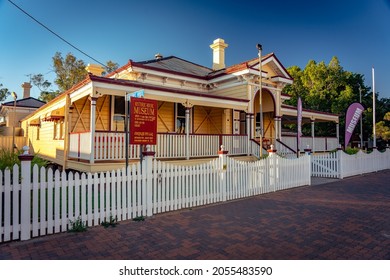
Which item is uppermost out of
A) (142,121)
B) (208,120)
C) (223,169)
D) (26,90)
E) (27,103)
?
(26,90)

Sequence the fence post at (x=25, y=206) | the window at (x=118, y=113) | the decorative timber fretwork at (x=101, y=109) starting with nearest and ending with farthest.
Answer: the fence post at (x=25, y=206)
the decorative timber fretwork at (x=101, y=109)
the window at (x=118, y=113)

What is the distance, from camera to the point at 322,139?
19328 mm

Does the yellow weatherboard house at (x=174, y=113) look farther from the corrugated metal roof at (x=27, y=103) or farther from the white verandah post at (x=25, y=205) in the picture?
the corrugated metal roof at (x=27, y=103)

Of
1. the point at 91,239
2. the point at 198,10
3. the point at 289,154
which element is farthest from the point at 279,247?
the point at 289,154

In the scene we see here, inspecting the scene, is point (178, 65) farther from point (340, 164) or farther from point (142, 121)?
point (142, 121)

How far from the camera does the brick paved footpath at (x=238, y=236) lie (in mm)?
4125

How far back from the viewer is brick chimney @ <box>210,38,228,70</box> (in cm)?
1925

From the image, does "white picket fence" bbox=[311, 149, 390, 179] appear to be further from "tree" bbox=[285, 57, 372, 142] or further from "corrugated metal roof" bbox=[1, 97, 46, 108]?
"corrugated metal roof" bbox=[1, 97, 46, 108]

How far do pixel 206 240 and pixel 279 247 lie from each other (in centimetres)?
125

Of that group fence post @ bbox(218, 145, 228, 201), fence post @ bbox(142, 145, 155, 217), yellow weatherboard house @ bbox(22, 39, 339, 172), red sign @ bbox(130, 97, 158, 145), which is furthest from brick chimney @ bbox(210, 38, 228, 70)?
fence post @ bbox(142, 145, 155, 217)

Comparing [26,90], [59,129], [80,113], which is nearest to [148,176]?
[80,113]

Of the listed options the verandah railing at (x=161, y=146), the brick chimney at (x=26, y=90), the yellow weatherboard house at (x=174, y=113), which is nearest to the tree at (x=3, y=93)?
the brick chimney at (x=26, y=90)

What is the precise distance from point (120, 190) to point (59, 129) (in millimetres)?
10795

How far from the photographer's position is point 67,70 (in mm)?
36156
